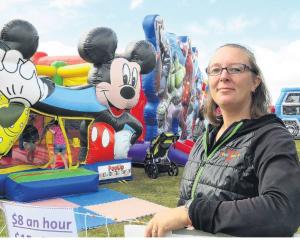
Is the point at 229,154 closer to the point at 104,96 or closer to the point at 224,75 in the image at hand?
the point at 224,75

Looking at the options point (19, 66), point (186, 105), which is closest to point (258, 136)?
point (19, 66)

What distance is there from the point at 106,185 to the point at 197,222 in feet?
21.2

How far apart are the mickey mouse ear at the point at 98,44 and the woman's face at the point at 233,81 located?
6.01 meters

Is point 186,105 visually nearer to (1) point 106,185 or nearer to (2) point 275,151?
(1) point 106,185

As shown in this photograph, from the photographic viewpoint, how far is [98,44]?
7.05 meters

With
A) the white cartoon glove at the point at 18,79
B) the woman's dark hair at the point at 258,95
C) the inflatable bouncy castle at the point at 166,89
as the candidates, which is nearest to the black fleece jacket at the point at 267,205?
the woman's dark hair at the point at 258,95

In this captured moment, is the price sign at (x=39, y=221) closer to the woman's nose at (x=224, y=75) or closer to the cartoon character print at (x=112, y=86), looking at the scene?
the woman's nose at (x=224, y=75)

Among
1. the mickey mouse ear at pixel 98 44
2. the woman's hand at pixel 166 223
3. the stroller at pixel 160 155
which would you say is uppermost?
the mickey mouse ear at pixel 98 44

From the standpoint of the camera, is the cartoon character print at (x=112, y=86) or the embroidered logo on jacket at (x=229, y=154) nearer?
the embroidered logo on jacket at (x=229, y=154)

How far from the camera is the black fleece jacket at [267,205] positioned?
0.99 m

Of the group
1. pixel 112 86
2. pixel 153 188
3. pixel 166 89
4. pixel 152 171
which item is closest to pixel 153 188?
pixel 153 188

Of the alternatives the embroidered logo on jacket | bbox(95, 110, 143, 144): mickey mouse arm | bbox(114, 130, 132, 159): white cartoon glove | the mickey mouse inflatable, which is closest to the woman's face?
the embroidered logo on jacket

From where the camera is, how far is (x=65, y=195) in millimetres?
6180

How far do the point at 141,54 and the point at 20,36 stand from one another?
114 inches
